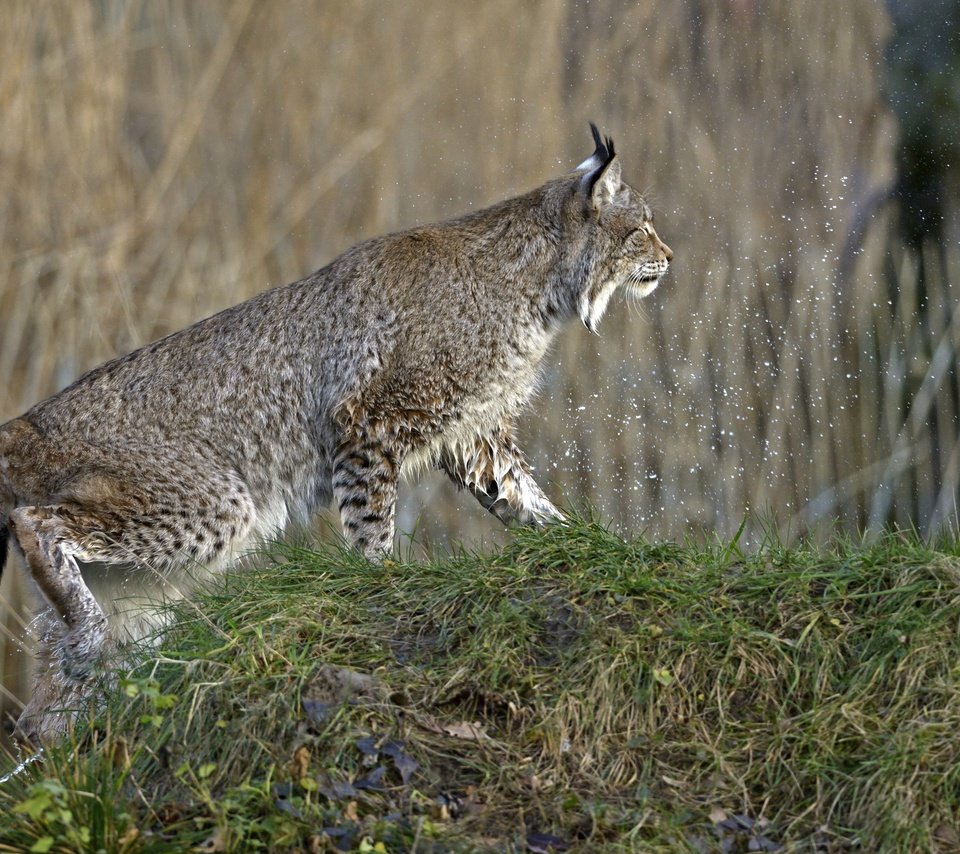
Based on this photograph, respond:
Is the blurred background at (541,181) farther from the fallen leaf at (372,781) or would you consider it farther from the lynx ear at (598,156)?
the fallen leaf at (372,781)

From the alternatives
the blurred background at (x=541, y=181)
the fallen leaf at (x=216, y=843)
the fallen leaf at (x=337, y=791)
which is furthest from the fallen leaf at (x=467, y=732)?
the blurred background at (x=541, y=181)

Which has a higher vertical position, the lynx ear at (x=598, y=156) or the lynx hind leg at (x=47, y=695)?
the lynx ear at (x=598, y=156)

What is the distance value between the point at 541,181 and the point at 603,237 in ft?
8.98

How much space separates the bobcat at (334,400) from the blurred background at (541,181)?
192 cm

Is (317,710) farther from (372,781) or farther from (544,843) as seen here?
(544,843)

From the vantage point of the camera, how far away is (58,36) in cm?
796

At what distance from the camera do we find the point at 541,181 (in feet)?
28.3

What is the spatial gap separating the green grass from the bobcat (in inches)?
46.7

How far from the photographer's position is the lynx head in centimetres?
595

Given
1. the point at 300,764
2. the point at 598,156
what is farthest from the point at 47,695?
the point at 598,156

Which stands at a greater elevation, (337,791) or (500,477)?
(337,791)

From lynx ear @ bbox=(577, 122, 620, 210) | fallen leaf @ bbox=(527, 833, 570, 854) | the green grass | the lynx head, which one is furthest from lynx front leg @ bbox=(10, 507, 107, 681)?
lynx ear @ bbox=(577, 122, 620, 210)

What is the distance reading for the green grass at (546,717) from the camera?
3324 mm

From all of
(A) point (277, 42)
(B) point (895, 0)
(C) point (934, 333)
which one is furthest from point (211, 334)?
(B) point (895, 0)
